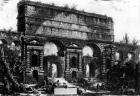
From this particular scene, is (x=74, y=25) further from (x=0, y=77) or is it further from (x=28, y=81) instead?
(x=0, y=77)

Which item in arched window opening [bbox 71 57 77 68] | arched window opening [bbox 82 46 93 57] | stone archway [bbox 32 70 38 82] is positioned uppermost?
arched window opening [bbox 82 46 93 57]

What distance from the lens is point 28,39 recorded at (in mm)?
31234

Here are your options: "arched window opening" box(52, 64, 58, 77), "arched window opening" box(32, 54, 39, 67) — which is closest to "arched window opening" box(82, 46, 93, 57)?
"arched window opening" box(52, 64, 58, 77)

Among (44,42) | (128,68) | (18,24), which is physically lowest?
(128,68)

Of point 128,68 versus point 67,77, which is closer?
point 128,68

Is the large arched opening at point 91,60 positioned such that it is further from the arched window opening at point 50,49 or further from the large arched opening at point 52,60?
the arched window opening at point 50,49

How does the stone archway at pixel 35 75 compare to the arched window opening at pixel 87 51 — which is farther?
the arched window opening at pixel 87 51

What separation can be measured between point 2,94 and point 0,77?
4.25 feet

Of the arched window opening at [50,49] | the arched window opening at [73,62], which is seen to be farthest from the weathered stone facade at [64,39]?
the arched window opening at [50,49]

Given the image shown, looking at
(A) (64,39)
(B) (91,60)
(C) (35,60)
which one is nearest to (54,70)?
(C) (35,60)

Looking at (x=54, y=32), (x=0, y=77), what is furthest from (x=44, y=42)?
(x=0, y=77)

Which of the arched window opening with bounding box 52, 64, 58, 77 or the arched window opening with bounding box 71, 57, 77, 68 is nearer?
the arched window opening with bounding box 52, 64, 58, 77

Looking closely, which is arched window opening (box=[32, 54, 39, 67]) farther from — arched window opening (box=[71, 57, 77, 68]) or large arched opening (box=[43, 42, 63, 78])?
arched window opening (box=[71, 57, 77, 68])

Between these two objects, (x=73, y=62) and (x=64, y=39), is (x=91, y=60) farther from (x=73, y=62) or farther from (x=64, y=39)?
(x=64, y=39)
